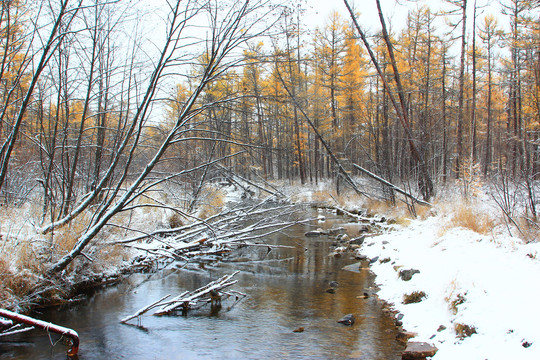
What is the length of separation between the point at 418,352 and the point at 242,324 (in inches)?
98.1

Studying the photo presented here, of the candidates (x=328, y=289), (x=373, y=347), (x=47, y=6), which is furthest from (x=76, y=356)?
(x=47, y=6)

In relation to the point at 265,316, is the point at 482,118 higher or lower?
higher

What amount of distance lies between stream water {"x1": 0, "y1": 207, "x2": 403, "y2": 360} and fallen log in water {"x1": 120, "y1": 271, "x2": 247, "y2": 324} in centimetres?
16

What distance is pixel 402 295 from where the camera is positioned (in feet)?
18.9

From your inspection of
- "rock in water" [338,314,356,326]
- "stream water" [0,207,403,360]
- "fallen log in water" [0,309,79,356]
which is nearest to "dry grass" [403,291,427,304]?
"stream water" [0,207,403,360]

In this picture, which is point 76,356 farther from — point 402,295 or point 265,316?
point 402,295

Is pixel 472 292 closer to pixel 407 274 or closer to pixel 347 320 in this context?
pixel 347 320

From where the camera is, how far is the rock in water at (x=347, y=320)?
5.09 metres

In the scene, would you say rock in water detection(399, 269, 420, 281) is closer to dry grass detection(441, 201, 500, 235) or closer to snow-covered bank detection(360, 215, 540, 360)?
snow-covered bank detection(360, 215, 540, 360)

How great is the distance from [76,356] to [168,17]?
4.69m

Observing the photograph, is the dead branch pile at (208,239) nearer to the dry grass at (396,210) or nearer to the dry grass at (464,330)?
the dry grass at (396,210)

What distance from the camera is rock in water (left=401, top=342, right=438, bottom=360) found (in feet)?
12.7

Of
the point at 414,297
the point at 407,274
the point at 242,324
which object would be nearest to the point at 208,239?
the point at 242,324

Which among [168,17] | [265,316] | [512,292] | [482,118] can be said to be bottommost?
[265,316]
